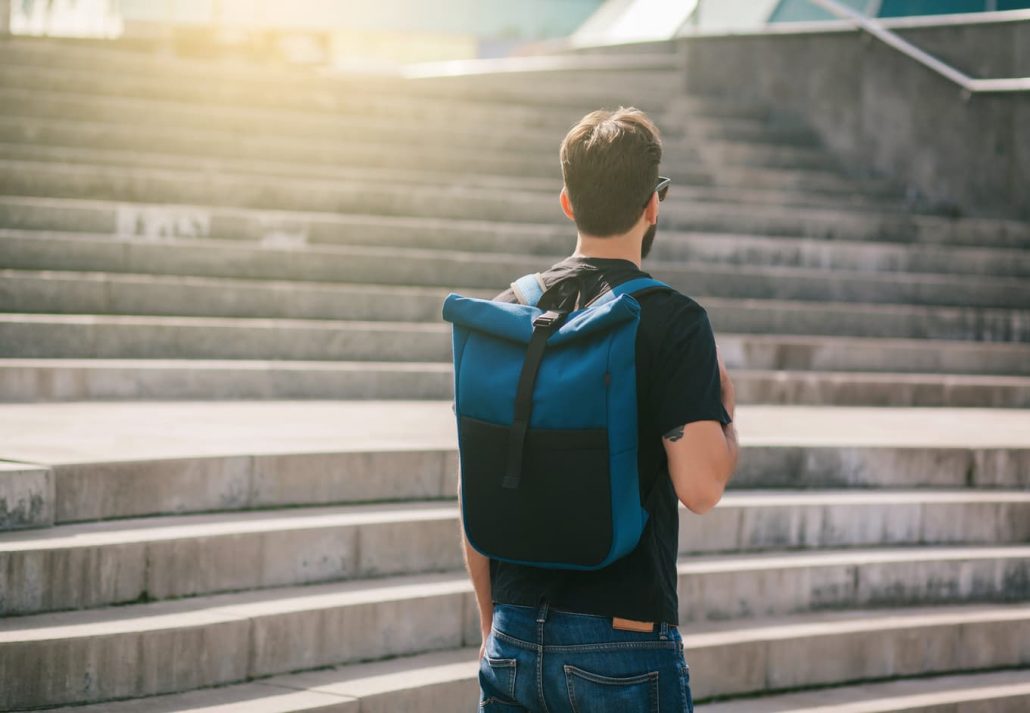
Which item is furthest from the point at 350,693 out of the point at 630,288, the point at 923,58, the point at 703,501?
the point at 923,58

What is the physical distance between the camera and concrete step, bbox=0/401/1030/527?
15.3 feet

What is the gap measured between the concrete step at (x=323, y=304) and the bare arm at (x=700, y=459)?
226 inches

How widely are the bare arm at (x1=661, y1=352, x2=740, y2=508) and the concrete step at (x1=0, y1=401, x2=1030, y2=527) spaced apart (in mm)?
2885

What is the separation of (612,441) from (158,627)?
2320 millimetres

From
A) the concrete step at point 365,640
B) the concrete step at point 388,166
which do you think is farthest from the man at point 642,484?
the concrete step at point 388,166

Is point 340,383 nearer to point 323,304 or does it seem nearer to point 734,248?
point 323,304

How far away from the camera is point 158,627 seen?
4.02m

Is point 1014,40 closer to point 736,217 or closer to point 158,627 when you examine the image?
point 736,217

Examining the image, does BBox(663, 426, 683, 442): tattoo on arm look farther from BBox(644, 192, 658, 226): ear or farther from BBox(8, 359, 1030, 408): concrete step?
BBox(8, 359, 1030, 408): concrete step

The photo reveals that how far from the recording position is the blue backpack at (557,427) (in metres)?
2.19

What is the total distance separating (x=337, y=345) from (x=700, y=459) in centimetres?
549

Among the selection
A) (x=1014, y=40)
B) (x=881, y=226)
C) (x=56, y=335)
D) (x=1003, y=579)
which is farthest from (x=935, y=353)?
(x=56, y=335)

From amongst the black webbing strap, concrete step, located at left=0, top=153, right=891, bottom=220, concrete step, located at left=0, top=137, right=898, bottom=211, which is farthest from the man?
concrete step, located at left=0, top=137, right=898, bottom=211

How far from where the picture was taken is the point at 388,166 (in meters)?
10.2
